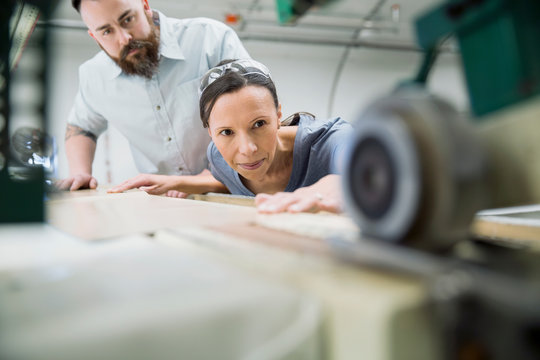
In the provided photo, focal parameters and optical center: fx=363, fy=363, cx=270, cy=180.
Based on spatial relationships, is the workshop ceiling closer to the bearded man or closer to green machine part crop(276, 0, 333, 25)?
the bearded man

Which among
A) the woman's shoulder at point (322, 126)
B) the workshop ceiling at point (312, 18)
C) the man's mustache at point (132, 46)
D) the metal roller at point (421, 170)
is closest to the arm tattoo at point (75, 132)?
the man's mustache at point (132, 46)

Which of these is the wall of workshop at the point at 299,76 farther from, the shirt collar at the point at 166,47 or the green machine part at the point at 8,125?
the green machine part at the point at 8,125

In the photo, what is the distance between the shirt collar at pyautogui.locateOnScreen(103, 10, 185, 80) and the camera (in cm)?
194

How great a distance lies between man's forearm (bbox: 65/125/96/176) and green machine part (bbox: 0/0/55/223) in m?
1.72

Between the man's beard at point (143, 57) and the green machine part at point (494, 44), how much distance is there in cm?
171

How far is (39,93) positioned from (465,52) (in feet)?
1.66

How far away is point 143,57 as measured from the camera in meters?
1.85

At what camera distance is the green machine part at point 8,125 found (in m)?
0.46

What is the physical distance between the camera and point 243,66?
1388mm

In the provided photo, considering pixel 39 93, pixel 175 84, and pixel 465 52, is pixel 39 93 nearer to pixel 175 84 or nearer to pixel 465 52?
pixel 465 52

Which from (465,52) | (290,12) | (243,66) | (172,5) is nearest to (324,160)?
(243,66)

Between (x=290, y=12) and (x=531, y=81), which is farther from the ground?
(x=290, y=12)

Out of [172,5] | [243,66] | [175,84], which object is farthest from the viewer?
[172,5]

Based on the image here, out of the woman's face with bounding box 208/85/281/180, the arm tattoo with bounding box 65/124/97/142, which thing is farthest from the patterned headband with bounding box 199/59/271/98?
the arm tattoo with bounding box 65/124/97/142
